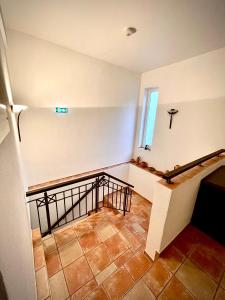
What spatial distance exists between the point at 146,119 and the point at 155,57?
164cm

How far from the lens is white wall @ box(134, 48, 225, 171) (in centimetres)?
242

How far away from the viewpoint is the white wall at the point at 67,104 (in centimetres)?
225

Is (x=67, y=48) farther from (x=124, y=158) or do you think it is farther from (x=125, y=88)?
(x=124, y=158)

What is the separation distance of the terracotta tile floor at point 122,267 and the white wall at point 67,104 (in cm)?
146

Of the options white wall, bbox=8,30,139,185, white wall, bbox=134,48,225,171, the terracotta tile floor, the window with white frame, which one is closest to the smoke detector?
white wall, bbox=8,30,139,185

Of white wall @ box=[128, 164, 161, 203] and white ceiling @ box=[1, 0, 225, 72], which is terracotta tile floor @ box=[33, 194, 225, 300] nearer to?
white wall @ box=[128, 164, 161, 203]

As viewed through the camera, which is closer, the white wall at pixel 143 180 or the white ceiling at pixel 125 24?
the white ceiling at pixel 125 24

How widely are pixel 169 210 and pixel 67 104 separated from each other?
103 inches

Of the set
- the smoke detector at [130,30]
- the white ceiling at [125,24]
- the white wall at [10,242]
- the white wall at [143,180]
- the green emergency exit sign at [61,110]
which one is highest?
the white ceiling at [125,24]

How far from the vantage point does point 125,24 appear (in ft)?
5.87

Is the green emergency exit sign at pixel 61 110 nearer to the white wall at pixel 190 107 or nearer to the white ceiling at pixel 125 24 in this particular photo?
the white ceiling at pixel 125 24

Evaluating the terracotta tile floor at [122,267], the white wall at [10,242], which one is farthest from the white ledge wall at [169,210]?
the white wall at [10,242]

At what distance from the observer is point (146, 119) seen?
13.2 feet

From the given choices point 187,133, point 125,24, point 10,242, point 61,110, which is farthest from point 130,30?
point 10,242
